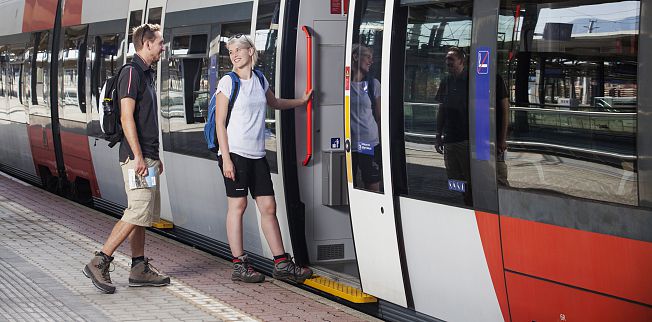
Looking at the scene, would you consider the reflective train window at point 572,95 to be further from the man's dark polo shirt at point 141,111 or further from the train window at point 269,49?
the man's dark polo shirt at point 141,111

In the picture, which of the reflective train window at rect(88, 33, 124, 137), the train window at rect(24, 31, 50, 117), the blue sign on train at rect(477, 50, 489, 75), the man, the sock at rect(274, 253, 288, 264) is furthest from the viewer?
the train window at rect(24, 31, 50, 117)

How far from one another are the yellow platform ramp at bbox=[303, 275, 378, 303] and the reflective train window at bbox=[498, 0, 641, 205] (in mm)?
2082

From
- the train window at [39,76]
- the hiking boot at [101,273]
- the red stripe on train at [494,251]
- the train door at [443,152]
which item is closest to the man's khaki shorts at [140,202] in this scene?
the hiking boot at [101,273]

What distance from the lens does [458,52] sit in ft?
21.2

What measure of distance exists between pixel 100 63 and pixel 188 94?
316 cm

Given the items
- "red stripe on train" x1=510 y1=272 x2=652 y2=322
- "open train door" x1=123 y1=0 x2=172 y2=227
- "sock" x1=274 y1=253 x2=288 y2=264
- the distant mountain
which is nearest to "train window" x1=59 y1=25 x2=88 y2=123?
"open train door" x1=123 y1=0 x2=172 y2=227

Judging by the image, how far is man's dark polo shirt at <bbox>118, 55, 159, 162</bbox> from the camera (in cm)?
846

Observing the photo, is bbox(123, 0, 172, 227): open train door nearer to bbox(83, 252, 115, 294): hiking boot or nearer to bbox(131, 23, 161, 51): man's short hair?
bbox(131, 23, 161, 51): man's short hair

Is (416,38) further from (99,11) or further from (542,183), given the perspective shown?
(99,11)

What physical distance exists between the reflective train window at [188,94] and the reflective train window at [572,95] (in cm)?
455

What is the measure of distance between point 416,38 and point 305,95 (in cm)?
179

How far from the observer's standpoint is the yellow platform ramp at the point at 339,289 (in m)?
7.88

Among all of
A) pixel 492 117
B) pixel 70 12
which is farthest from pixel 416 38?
pixel 70 12

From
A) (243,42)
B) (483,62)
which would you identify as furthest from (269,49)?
(483,62)
